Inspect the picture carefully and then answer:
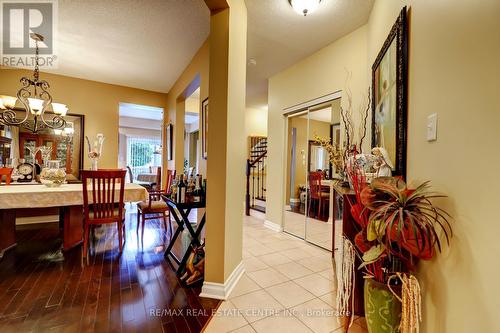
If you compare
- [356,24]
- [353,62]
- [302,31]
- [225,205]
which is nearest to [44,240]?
[225,205]

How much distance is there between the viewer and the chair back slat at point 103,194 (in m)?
2.49

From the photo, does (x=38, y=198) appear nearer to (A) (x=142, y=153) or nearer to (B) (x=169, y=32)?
(B) (x=169, y=32)

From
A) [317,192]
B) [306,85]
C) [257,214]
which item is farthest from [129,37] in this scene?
[257,214]

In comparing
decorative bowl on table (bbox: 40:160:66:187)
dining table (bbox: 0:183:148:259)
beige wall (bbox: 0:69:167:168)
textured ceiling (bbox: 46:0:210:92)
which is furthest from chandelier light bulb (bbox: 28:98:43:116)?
beige wall (bbox: 0:69:167:168)

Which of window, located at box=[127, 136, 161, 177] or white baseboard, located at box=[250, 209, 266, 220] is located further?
window, located at box=[127, 136, 161, 177]

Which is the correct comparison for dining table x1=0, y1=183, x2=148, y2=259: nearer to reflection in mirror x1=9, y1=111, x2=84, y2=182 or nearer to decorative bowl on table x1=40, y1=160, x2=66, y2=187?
decorative bowl on table x1=40, y1=160, x2=66, y2=187

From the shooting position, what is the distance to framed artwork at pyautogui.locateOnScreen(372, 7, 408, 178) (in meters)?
1.47

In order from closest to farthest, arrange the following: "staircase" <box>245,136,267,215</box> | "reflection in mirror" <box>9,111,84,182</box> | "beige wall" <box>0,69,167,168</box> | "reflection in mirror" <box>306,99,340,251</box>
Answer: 1. "reflection in mirror" <box>306,99,340,251</box>
2. "reflection in mirror" <box>9,111,84,182</box>
3. "beige wall" <box>0,69,167,168</box>
4. "staircase" <box>245,136,267,215</box>

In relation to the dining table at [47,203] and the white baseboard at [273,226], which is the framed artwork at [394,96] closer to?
the white baseboard at [273,226]

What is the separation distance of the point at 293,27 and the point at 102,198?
3.07m

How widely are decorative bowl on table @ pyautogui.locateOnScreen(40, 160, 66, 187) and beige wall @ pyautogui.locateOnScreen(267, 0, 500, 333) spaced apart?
368cm

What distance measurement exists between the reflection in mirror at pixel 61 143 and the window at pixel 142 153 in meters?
4.80

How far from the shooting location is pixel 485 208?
2.63 ft

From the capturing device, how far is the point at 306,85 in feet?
11.3
